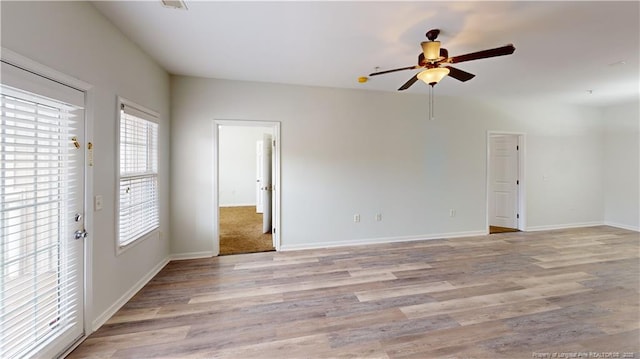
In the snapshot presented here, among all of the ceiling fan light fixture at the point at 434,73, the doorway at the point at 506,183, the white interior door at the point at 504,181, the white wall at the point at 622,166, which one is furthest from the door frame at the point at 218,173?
the white wall at the point at 622,166

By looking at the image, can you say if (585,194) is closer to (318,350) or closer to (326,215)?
(326,215)

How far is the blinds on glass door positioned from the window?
663 millimetres

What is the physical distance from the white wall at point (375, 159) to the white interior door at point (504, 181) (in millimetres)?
256

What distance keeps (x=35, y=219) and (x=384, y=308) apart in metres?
2.72

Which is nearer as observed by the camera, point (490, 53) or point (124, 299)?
point (490, 53)

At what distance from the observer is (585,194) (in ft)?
17.9

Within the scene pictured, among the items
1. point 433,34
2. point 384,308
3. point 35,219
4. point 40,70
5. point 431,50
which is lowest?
point 384,308

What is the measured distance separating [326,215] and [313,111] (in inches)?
69.0

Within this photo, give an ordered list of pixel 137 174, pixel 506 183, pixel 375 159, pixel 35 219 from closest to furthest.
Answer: pixel 35 219 → pixel 137 174 → pixel 375 159 → pixel 506 183

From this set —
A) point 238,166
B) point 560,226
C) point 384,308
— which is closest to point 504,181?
point 560,226

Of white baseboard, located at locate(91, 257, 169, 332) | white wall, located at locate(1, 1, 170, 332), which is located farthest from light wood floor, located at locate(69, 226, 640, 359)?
white wall, located at locate(1, 1, 170, 332)

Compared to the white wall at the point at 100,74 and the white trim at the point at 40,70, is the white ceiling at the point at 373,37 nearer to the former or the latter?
the white wall at the point at 100,74

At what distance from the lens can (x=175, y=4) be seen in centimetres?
196

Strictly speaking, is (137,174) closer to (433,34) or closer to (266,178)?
(266,178)
